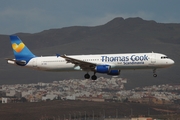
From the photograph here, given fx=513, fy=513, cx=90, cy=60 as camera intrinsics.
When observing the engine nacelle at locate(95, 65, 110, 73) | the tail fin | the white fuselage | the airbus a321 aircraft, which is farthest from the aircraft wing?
the tail fin

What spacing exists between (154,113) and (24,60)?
57308 millimetres

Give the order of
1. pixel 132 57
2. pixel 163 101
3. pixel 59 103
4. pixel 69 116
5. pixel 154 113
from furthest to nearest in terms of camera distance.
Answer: pixel 163 101 → pixel 59 103 → pixel 154 113 → pixel 69 116 → pixel 132 57

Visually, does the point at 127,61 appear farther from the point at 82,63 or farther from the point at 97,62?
the point at 82,63

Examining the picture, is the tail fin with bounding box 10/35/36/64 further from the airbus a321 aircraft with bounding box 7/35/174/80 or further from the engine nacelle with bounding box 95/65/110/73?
the engine nacelle with bounding box 95/65/110/73

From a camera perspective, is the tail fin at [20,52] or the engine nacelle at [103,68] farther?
the tail fin at [20,52]

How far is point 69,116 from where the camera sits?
11788 cm

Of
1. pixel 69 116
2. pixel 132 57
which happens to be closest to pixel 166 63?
pixel 132 57

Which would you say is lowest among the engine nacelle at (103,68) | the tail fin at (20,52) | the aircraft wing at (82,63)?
the engine nacelle at (103,68)

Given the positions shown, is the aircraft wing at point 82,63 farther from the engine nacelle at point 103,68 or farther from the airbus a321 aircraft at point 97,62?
the engine nacelle at point 103,68

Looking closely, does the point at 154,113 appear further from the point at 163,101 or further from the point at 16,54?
the point at 16,54

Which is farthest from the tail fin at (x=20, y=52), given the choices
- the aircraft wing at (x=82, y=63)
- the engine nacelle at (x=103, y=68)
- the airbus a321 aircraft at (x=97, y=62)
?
the engine nacelle at (x=103, y=68)

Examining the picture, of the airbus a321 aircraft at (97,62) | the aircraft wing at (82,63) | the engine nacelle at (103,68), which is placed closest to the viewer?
the airbus a321 aircraft at (97,62)

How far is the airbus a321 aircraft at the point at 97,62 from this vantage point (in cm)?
6900

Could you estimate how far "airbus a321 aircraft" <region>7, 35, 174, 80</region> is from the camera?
69000 mm
